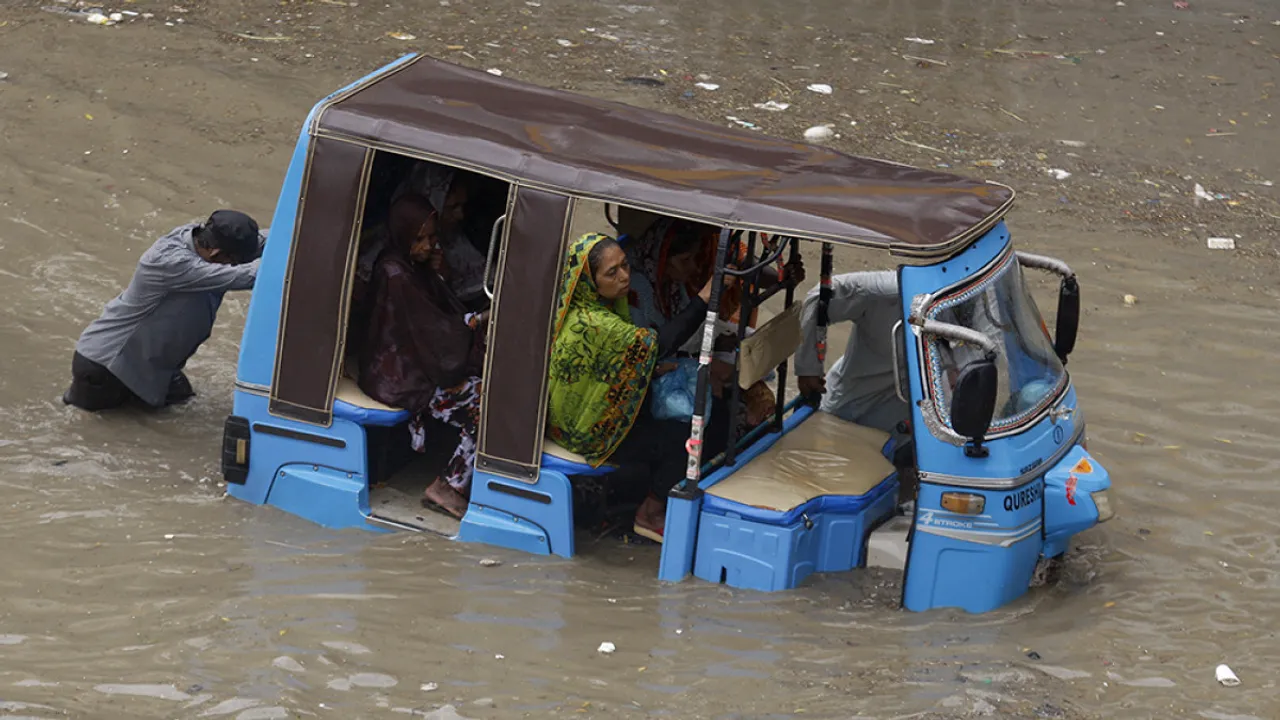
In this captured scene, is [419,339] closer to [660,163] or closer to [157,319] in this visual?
[660,163]

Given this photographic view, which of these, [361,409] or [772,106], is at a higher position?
[772,106]

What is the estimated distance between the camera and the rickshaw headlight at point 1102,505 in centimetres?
564

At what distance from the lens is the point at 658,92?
1158cm

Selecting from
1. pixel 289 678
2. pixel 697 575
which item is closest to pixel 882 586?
pixel 697 575

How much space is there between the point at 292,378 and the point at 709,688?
231cm

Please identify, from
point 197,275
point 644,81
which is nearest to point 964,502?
point 197,275

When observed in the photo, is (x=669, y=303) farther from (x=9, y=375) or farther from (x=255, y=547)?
(x=9, y=375)

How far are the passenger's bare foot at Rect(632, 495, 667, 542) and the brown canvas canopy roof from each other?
4.70ft

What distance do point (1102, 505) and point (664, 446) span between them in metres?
1.79

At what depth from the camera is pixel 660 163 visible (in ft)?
19.1

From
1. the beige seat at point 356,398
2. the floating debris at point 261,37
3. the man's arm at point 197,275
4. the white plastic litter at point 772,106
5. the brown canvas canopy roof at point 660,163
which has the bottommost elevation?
the beige seat at point 356,398

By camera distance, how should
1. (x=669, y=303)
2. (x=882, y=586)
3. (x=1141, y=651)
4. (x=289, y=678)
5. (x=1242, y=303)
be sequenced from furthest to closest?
(x=1242, y=303) < (x=669, y=303) < (x=882, y=586) < (x=1141, y=651) < (x=289, y=678)

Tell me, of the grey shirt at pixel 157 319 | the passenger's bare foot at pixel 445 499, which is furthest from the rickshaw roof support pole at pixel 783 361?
the grey shirt at pixel 157 319

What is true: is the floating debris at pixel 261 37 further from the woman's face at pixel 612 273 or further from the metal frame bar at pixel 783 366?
the woman's face at pixel 612 273
